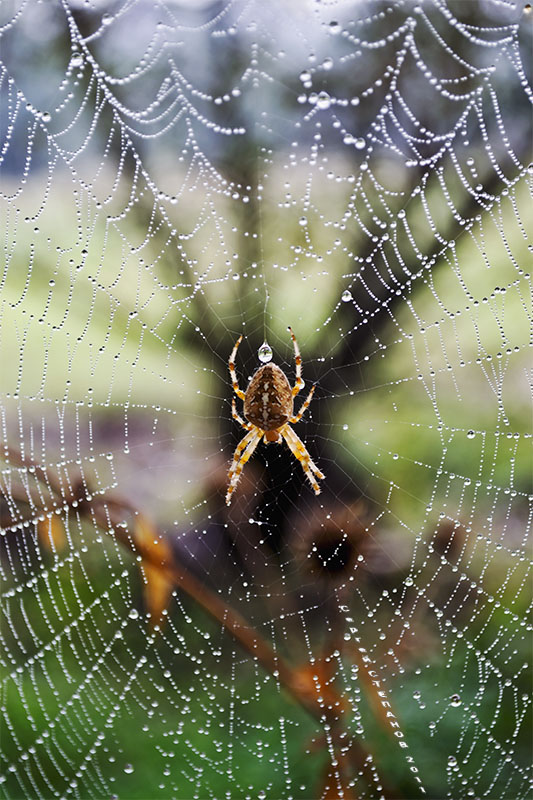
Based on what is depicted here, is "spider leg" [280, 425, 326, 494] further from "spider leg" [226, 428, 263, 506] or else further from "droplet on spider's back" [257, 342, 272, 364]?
"droplet on spider's back" [257, 342, 272, 364]

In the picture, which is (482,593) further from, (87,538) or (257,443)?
(87,538)

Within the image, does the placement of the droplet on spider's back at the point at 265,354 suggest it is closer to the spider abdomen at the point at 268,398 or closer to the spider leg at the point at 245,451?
the spider abdomen at the point at 268,398

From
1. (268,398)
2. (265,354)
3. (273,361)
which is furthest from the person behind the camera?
(273,361)

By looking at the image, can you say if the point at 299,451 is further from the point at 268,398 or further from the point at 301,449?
the point at 268,398

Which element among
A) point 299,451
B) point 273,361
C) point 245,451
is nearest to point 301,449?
point 299,451

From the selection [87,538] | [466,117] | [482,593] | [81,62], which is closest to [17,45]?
[81,62]

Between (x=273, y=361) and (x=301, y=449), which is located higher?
(x=273, y=361)

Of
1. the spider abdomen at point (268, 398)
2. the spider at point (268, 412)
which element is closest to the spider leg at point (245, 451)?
the spider at point (268, 412)
